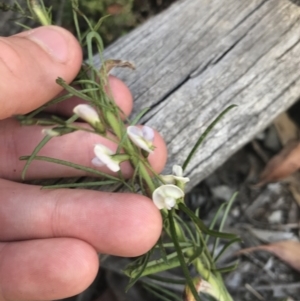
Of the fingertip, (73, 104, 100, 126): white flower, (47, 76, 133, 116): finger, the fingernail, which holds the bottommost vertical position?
the fingertip

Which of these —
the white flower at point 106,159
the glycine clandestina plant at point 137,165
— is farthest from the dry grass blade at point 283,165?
the white flower at point 106,159

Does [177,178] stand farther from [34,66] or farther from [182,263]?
[34,66]

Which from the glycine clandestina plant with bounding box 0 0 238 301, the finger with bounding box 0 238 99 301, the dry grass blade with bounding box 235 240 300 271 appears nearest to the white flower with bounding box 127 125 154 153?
the glycine clandestina plant with bounding box 0 0 238 301

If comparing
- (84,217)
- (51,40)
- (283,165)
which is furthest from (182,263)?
(283,165)

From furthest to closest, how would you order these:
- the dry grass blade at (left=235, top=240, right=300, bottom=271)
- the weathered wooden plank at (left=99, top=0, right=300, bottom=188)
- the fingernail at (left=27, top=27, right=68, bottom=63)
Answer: the dry grass blade at (left=235, top=240, right=300, bottom=271) → the weathered wooden plank at (left=99, top=0, right=300, bottom=188) → the fingernail at (left=27, top=27, right=68, bottom=63)

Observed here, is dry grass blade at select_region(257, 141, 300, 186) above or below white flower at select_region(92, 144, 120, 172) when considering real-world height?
below

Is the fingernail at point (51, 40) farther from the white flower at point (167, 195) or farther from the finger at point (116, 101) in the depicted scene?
the white flower at point (167, 195)

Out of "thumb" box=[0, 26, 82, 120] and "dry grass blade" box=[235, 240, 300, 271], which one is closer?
"thumb" box=[0, 26, 82, 120]

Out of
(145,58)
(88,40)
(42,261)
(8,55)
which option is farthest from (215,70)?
(42,261)

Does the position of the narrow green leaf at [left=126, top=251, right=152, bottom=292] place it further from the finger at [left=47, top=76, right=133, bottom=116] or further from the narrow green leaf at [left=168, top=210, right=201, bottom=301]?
A: the finger at [left=47, top=76, right=133, bottom=116]
